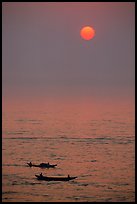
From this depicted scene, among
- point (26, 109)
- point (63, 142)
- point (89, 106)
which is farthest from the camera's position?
point (63, 142)

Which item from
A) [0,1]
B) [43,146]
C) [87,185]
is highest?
[0,1]

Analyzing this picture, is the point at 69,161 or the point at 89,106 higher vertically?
the point at 89,106

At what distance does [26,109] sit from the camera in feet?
31.3

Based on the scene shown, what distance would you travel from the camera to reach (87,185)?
7.80 meters

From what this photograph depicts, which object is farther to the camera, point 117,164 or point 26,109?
point 117,164

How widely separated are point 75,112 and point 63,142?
329 centimetres

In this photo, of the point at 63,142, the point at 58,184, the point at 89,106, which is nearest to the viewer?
the point at 58,184

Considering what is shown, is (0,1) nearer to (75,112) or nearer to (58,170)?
(75,112)

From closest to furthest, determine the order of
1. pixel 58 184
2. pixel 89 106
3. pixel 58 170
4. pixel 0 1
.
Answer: pixel 0 1, pixel 58 184, pixel 89 106, pixel 58 170

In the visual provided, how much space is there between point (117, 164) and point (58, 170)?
2.73 m

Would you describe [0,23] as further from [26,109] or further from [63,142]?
[63,142]

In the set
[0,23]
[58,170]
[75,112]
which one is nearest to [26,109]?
[75,112]

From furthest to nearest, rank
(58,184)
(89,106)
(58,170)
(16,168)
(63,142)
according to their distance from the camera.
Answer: (63,142) → (16,168) → (58,170) → (89,106) → (58,184)

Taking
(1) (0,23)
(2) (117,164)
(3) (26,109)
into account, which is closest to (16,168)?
(3) (26,109)
